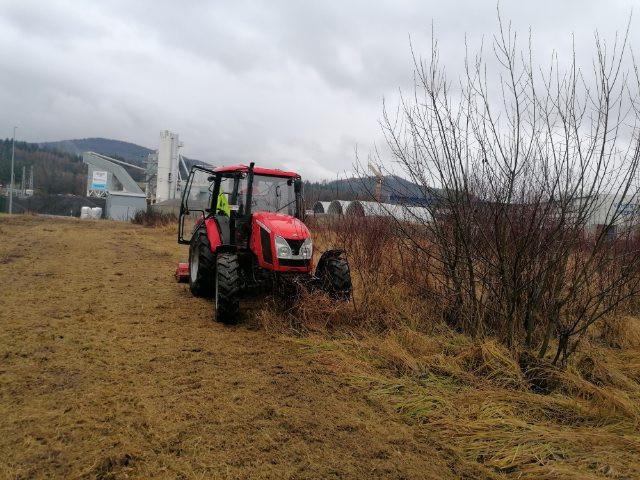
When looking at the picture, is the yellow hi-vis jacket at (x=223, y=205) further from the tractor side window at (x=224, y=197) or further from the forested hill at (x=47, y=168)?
the forested hill at (x=47, y=168)

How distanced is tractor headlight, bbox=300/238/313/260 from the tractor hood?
0.07 m

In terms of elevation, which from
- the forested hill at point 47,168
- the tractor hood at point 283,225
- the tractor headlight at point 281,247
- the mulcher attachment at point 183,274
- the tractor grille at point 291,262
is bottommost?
the mulcher attachment at point 183,274

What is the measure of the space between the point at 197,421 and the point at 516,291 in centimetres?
294

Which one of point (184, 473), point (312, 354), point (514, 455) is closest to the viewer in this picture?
point (184, 473)

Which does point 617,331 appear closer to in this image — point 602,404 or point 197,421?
point 602,404

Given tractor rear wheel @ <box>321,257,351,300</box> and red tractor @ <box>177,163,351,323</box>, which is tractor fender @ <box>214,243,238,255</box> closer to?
red tractor @ <box>177,163,351,323</box>

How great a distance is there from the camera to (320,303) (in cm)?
532

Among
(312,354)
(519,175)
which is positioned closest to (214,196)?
(312,354)

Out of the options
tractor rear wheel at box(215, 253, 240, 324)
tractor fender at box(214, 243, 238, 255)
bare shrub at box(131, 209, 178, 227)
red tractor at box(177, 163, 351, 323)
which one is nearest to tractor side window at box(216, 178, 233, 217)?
red tractor at box(177, 163, 351, 323)

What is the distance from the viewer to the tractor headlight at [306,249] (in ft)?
18.7

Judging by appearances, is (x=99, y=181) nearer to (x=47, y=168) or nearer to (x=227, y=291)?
(x=227, y=291)

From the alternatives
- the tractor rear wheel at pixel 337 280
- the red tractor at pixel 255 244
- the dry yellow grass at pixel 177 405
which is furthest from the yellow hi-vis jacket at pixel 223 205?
the tractor rear wheel at pixel 337 280

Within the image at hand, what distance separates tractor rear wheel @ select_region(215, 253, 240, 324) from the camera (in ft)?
17.5

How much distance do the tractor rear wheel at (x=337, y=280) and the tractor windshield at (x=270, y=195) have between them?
1164mm
